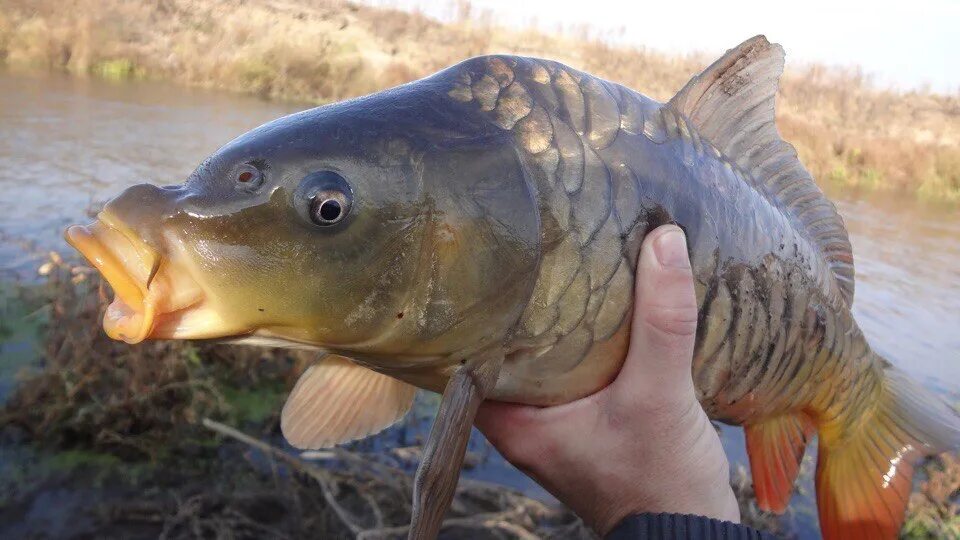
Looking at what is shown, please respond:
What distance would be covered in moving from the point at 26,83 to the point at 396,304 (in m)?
14.1

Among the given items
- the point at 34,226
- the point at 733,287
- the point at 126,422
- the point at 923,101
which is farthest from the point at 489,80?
the point at 923,101

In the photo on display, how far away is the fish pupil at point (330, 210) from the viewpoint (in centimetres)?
101

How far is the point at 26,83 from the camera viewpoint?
481 inches

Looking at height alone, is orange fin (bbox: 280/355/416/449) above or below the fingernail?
below

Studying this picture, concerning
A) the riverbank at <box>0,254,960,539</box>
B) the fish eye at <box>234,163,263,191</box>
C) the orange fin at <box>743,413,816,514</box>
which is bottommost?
the riverbank at <box>0,254,960,539</box>

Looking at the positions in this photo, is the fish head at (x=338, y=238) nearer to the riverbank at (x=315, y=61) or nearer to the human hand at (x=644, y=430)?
the human hand at (x=644, y=430)

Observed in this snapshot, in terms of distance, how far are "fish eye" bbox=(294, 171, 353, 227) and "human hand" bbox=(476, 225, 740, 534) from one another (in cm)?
55

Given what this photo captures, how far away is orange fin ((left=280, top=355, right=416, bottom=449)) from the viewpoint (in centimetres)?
146

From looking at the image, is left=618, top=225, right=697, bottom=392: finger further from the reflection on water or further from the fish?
the reflection on water

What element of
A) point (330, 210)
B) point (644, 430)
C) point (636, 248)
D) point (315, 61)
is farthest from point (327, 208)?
point (315, 61)

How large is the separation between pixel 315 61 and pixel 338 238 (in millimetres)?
15692

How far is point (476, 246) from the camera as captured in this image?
111 cm

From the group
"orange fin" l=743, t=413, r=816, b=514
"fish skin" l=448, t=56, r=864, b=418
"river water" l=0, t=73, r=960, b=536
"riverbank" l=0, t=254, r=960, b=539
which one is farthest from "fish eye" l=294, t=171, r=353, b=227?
"river water" l=0, t=73, r=960, b=536

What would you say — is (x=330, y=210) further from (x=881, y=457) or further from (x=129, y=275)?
(x=881, y=457)
